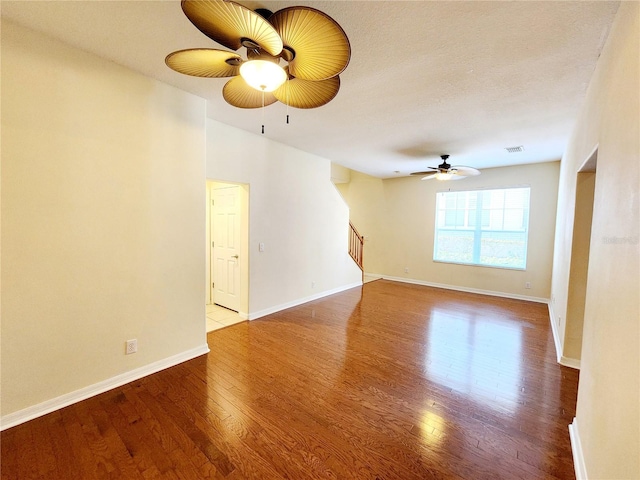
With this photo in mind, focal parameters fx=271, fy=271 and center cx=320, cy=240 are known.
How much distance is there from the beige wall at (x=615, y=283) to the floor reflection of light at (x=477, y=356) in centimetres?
63

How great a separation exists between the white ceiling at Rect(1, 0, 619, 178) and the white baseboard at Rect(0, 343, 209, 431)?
2622 mm

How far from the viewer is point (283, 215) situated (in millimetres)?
4320

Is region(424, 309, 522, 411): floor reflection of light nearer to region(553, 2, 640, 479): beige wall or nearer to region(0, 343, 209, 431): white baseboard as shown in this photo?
region(553, 2, 640, 479): beige wall

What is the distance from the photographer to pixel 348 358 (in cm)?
286

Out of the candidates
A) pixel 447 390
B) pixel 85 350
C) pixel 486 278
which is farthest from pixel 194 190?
pixel 486 278

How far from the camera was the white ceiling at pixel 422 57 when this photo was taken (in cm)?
160

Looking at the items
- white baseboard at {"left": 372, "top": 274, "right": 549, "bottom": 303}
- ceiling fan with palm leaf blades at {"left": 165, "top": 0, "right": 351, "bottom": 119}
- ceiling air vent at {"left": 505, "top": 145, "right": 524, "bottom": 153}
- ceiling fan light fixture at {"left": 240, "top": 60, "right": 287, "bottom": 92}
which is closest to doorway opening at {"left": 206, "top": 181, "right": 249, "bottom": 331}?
ceiling fan with palm leaf blades at {"left": 165, "top": 0, "right": 351, "bottom": 119}

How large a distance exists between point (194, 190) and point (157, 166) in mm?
396

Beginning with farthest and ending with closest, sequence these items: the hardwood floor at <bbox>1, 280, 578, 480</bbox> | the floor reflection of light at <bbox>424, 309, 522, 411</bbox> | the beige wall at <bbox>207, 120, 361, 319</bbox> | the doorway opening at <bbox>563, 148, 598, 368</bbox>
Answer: the beige wall at <bbox>207, 120, 361, 319</bbox>
the doorway opening at <bbox>563, 148, 598, 368</bbox>
the floor reflection of light at <bbox>424, 309, 522, 411</bbox>
the hardwood floor at <bbox>1, 280, 578, 480</bbox>

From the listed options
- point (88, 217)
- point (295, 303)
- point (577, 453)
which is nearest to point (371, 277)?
point (295, 303)

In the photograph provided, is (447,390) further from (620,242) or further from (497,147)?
(497,147)

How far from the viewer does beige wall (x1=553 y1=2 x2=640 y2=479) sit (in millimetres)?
1040

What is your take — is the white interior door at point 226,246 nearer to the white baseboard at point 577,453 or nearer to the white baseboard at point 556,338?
the white baseboard at point 577,453

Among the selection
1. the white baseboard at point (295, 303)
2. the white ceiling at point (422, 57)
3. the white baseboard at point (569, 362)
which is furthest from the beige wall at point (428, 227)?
the white baseboard at point (569, 362)
